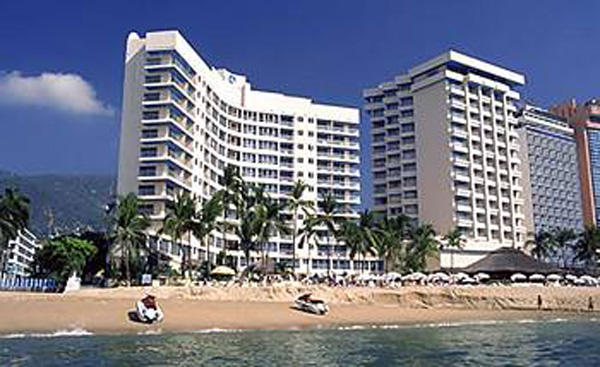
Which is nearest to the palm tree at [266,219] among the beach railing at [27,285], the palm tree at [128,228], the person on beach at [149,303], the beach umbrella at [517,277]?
the palm tree at [128,228]

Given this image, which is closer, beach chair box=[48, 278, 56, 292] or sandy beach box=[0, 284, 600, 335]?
sandy beach box=[0, 284, 600, 335]

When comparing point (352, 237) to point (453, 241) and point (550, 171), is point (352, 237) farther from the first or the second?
point (550, 171)

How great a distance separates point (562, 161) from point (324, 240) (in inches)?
2841

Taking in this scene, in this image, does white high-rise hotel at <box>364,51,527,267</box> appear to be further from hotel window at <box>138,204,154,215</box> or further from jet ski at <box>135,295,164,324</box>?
jet ski at <box>135,295,164,324</box>

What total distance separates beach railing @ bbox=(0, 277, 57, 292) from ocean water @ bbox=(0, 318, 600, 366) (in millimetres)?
29817

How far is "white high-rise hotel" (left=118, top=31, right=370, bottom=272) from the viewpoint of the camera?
9919 cm

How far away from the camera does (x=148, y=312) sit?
47.2m

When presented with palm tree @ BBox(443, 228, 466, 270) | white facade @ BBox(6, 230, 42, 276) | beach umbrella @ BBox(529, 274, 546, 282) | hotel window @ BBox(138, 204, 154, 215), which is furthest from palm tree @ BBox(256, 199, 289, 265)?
white facade @ BBox(6, 230, 42, 276)

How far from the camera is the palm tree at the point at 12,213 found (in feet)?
→ 270

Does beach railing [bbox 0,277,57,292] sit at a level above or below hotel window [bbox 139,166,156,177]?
below

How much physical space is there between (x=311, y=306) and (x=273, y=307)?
347 cm

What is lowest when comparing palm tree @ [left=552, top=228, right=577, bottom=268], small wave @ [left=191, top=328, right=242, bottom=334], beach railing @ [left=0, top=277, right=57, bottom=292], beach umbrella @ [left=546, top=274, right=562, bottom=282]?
small wave @ [left=191, top=328, right=242, bottom=334]

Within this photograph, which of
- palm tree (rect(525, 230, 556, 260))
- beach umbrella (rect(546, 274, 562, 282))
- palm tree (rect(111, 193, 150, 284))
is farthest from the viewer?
palm tree (rect(525, 230, 556, 260))

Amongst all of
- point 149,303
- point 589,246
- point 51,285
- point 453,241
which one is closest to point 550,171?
point 589,246
